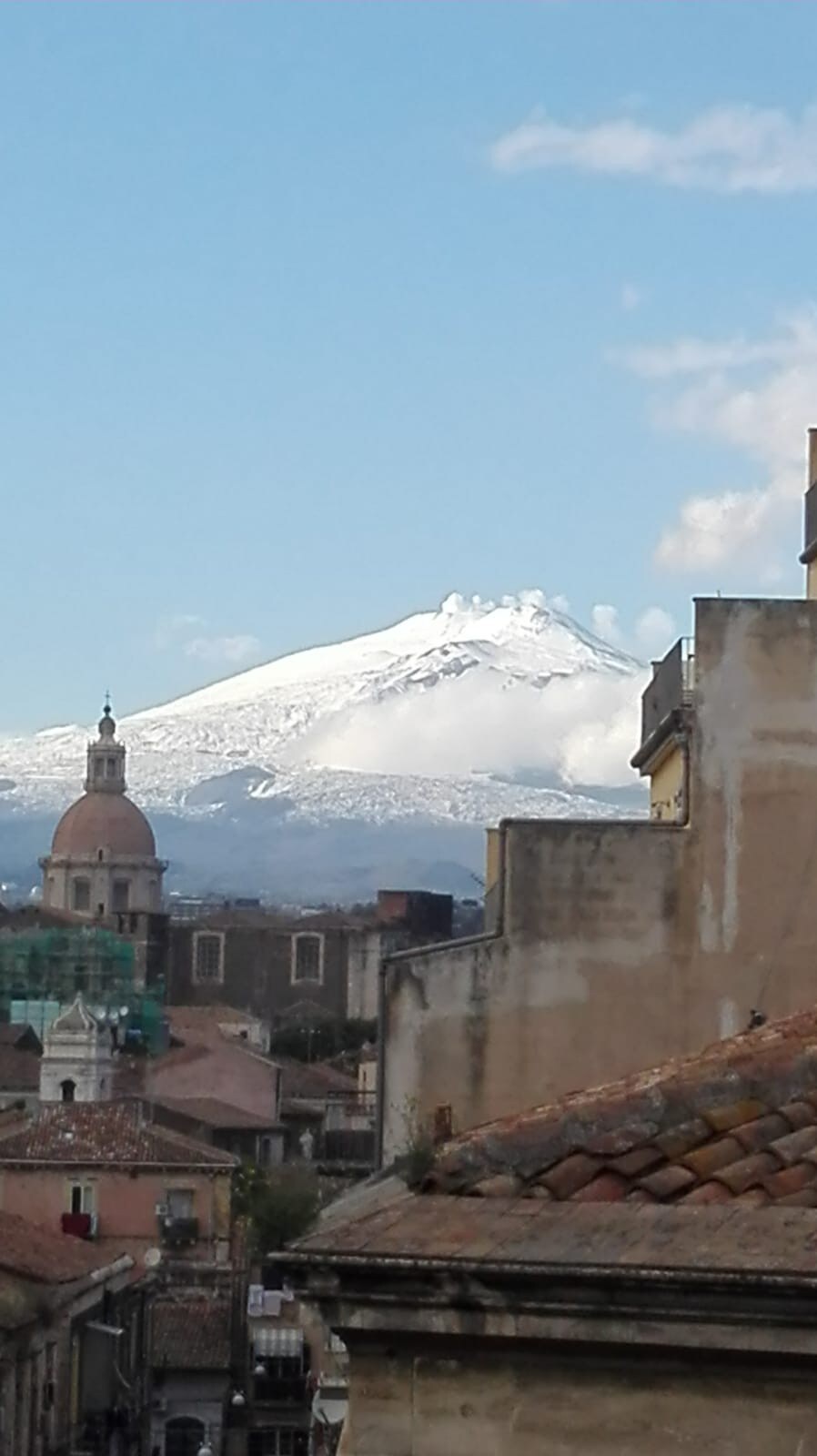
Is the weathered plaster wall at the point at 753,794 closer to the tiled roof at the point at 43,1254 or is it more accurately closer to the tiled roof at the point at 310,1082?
the tiled roof at the point at 43,1254

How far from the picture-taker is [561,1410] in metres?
5.74

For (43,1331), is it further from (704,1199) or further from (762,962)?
(704,1199)

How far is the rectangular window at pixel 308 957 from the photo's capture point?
152m

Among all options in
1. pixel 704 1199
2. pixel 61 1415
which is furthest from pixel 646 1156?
pixel 61 1415

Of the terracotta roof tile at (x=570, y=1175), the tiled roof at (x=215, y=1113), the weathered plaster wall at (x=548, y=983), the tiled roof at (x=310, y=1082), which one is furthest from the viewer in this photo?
the tiled roof at (x=310, y=1082)

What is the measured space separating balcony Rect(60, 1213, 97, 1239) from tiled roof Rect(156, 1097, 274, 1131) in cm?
1095

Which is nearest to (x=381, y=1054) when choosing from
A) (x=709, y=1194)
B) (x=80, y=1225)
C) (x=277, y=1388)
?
(x=709, y=1194)

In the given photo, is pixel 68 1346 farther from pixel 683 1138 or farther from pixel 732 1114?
pixel 683 1138

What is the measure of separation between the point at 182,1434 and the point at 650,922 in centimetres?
4581

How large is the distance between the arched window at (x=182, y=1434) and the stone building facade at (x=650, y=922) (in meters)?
45.0

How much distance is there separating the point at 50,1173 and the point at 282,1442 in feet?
27.1

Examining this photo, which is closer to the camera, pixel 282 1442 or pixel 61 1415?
pixel 61 1415

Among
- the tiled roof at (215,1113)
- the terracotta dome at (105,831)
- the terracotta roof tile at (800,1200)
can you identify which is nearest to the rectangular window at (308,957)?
the terracotta dome at (105,831)

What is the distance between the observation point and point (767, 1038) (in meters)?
7.19
